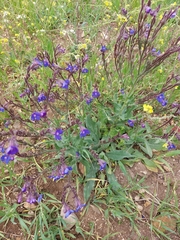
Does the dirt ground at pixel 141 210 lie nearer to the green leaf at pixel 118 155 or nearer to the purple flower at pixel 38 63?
the green leaf at pixel 118 155

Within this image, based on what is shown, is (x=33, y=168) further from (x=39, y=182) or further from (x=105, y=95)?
(x=105, y=95)

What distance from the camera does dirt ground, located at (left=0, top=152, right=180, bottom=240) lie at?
7.02ft

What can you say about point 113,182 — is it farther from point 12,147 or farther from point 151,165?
point 12,147

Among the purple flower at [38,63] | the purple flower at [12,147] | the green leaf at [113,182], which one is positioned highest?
the purple flower at [38,63]

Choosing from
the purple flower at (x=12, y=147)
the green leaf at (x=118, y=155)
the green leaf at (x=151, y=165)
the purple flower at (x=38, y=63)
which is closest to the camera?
the purple flower at (x=12, y=147)

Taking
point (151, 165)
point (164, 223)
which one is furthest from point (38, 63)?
point (164, 223)

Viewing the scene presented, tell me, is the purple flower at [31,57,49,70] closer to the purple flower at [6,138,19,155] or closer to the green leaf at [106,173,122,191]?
the purple flower at [6,138,19,155]

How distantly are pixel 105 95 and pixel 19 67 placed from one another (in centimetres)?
110

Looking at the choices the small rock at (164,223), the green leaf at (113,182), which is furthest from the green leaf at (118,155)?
the small rock at (164,223)

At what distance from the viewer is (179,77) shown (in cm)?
216

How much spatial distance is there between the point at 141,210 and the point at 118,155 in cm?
48

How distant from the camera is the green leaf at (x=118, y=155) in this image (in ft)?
7.42

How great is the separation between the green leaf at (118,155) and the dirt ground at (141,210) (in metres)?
0.16

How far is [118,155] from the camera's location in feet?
7.50
